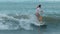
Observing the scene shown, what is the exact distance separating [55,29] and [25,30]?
6.43 ft

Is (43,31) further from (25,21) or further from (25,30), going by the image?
(25,21)

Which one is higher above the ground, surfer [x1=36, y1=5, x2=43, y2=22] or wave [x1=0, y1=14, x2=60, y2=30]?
surfer [x1=36, y1=5, x2=43, y2=22]

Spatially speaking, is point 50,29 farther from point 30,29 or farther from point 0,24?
point 0,24

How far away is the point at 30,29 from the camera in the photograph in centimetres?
1880

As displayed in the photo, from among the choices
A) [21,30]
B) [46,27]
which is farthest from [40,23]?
[21,30]

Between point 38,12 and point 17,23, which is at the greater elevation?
point 38,12

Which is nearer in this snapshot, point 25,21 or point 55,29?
point 55,29

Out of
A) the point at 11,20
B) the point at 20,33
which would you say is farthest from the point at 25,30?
the point at 11,20

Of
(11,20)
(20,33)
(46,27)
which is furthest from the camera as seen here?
(11,20)

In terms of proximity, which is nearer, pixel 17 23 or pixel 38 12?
pixel 38 12

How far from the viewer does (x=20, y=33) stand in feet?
56.0

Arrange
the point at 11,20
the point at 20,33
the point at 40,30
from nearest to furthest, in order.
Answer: the point at 20,33 < the point at 40,30 < the point at 11,20

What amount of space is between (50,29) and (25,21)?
2595 mm

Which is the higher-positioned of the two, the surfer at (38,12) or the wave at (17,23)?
the surfer at (38,12)
